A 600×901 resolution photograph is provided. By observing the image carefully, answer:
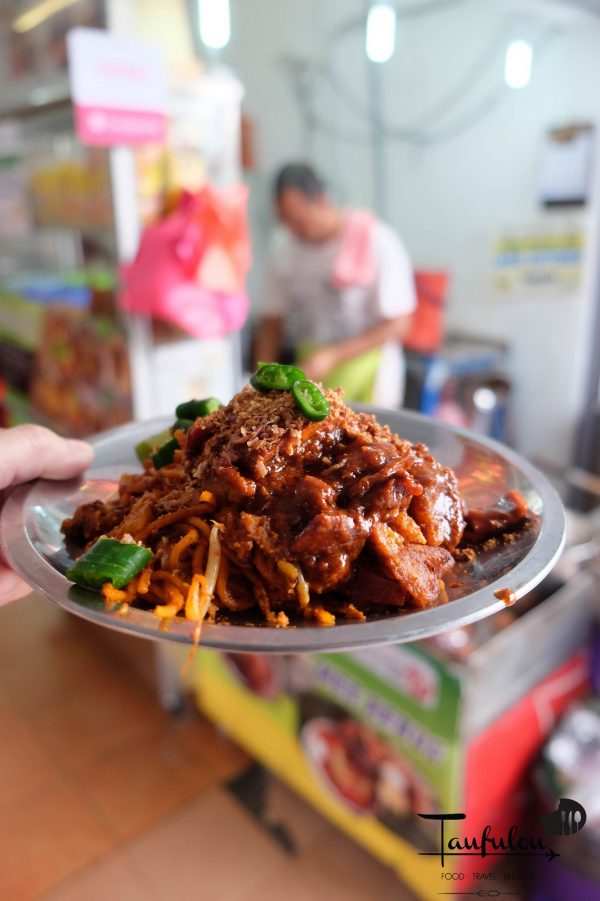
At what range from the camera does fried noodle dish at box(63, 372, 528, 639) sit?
3.43 ft

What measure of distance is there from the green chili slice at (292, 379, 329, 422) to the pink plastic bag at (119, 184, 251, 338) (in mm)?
1645

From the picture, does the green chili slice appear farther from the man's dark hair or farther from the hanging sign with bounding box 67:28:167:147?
the man's dark hair

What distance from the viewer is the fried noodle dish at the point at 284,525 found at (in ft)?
3.43

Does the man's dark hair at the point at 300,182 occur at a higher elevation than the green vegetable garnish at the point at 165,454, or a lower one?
higher

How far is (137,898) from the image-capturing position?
2830 millimetres

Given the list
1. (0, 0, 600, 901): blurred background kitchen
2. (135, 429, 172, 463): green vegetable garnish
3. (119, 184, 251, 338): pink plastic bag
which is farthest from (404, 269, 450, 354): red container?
(135, 429, 172, 463): green vegetable garnish

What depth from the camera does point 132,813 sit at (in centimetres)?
319

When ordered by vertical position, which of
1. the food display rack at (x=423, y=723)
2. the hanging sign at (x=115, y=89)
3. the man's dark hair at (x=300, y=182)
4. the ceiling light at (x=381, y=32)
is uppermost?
the ceiling light at (x=381, y=32)

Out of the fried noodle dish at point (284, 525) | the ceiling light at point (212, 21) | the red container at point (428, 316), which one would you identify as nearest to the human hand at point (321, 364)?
the ceiling light at point (212, 21)

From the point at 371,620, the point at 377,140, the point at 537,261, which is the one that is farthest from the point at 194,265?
the point at 377,140

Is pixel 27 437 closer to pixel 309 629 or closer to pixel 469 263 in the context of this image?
pixel 309 629

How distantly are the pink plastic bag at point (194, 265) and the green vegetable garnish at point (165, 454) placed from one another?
4.71 ft

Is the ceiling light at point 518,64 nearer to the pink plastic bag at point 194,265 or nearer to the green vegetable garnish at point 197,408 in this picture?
the pink plastic bag at point 194,265

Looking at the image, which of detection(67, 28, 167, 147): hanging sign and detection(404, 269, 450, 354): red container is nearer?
detection(67, 28, 167, 147): hanging sign
